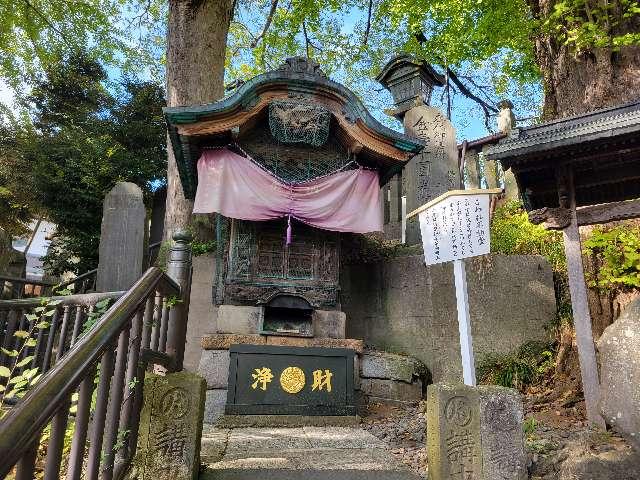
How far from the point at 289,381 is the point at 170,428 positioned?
3.15m

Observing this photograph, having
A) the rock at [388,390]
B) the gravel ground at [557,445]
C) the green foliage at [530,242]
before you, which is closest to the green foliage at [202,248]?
the rock at [388,390]

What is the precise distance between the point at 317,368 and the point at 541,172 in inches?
175

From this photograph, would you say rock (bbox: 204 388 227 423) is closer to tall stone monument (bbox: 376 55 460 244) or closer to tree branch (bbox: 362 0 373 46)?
tall stone monument (bbox: 376 55 460 244)

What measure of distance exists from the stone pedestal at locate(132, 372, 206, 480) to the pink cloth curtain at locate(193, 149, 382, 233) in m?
4.07

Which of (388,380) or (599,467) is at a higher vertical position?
(388,380)

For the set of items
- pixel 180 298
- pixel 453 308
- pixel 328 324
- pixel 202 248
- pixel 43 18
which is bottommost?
pixel 328 324

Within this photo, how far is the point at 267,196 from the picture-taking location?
7.02 metres

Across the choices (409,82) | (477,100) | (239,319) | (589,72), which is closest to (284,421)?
(239,319)

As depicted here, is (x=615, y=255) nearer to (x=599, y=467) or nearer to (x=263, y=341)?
(x=599, y=467)

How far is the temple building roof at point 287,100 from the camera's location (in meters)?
6.66

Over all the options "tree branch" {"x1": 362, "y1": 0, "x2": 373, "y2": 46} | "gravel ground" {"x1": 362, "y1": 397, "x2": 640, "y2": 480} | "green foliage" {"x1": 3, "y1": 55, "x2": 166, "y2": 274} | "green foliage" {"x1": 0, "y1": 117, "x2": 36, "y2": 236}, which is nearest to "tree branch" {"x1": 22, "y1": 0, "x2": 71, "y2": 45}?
"green foliage" {"x1": 3, "y1": 55, "x2": 166, "y2": 274}

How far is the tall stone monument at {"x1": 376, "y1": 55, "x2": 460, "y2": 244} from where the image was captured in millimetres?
8961

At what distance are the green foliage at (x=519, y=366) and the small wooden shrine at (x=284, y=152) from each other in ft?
9.39

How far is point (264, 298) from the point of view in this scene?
22.5 ft
